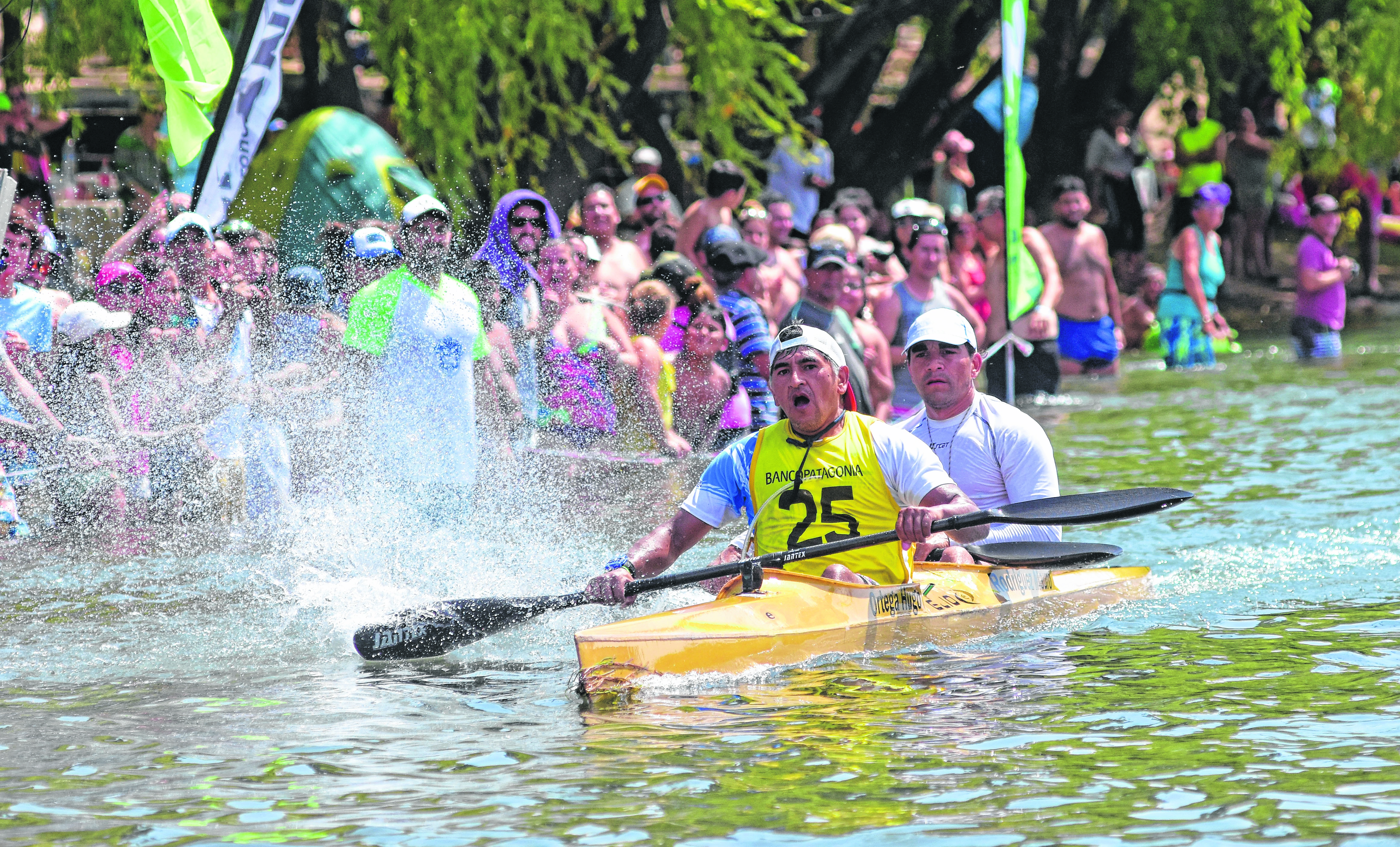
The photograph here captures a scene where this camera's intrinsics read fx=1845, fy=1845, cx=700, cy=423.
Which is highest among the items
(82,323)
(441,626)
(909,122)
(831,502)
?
(909,122)

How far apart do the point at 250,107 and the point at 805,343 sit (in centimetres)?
558

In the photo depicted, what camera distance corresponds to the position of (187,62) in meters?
9.52

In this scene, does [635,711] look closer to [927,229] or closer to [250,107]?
[250,107]

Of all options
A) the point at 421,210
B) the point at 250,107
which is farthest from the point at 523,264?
Answer: the point at 250,107

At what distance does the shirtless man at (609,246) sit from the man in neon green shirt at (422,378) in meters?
2.66

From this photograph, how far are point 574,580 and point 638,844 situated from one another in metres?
3.69

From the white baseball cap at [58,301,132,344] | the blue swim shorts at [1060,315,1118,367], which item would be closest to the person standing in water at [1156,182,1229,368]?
the blue swim shorts at [1060,315,1118,367]

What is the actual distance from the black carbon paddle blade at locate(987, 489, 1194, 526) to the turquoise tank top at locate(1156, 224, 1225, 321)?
34.5 ft

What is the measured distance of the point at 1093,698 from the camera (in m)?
6.29

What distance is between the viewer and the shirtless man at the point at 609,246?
38.1 feet

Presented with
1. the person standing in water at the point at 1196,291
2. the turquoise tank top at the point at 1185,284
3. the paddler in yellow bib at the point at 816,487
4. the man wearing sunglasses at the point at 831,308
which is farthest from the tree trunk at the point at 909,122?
the paddler in yellow bib at the point at 816,487

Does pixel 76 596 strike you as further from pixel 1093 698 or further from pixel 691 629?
pixel 1093 698

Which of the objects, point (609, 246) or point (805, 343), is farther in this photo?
point (609, 246)

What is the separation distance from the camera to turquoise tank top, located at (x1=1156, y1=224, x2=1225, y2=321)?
17.7 meters
